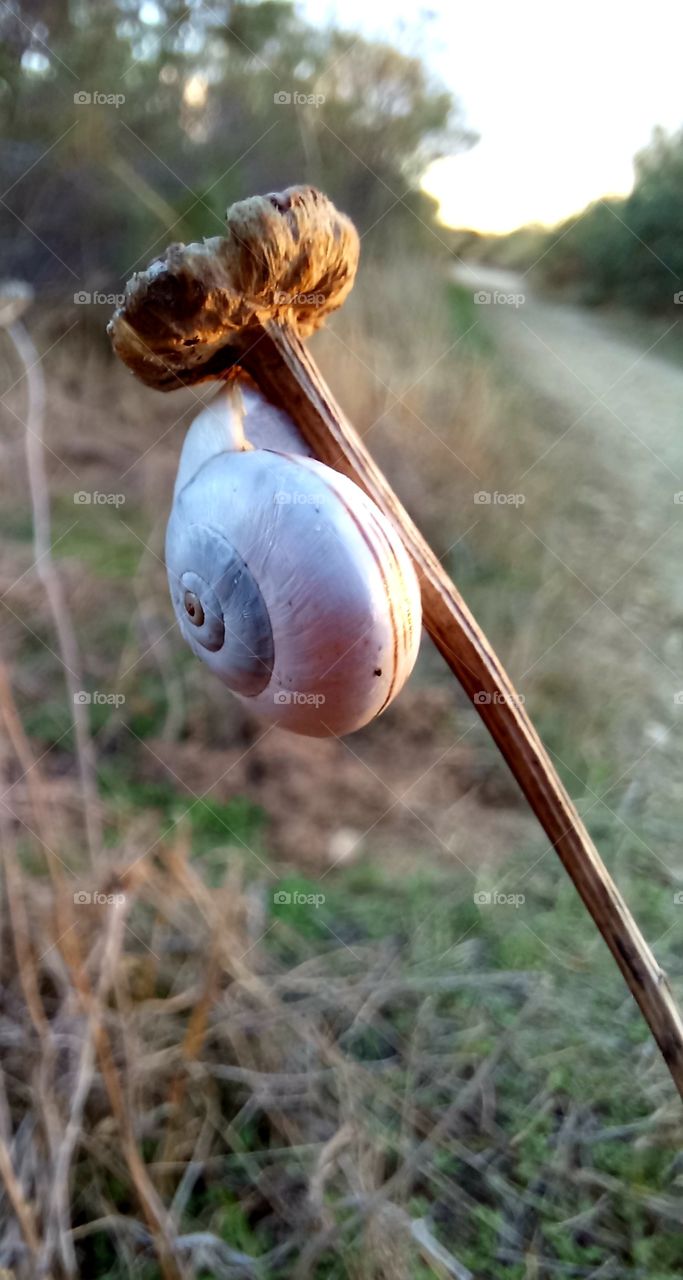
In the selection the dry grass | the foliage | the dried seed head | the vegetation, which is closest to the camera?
the dried seed head

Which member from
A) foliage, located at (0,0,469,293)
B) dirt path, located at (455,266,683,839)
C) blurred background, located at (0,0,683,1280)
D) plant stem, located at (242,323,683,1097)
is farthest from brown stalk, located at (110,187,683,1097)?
foliage, located at (0,0,469,293)

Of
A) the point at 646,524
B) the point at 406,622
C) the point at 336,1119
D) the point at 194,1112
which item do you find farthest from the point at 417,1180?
the point at 646,524

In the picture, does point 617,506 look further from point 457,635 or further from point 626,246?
point 457,635

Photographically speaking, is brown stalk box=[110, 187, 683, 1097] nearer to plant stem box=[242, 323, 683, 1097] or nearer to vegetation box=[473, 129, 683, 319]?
plant stem box=[242, 323, 683, 1097]

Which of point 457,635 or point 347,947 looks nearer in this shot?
point 457,635

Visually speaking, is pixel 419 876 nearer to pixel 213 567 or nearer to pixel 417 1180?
pixel 417 1180

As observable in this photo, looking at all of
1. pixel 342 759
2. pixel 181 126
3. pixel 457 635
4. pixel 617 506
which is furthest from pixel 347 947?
pixel 181 126
